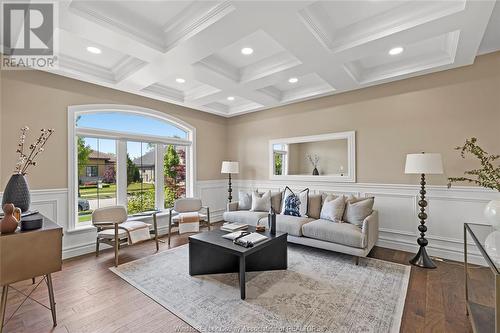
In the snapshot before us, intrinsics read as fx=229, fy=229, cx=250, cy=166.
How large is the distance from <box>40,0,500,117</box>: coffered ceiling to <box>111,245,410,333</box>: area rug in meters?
2.70

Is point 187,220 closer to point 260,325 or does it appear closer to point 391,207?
point 260,325

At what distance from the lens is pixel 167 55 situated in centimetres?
279

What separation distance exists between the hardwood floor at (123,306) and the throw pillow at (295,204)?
1675 mm

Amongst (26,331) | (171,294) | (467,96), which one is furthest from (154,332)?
(467,96)

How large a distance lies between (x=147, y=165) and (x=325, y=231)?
3.51 m

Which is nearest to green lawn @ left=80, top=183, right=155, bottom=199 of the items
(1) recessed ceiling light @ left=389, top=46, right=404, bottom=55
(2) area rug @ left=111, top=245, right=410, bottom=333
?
(2) area rug @ left=111, top=245, right=410, bottom=333

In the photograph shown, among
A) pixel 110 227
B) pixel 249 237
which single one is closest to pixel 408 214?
pixel 249 237

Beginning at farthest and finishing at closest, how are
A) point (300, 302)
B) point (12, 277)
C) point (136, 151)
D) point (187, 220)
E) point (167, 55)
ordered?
1. point (136, 151)
2. point (187, 220)
3. point (167, 55)
4. point (300, 302)
5. point (12, 277)

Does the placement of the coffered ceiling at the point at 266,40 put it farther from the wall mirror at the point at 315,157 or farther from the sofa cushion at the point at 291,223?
the sofa cushion at the point at 291,223

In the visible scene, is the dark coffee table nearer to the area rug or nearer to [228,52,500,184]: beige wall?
the area rug

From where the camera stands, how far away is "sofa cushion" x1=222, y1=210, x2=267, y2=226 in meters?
4.03

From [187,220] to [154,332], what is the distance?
2.24 meters

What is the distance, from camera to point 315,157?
15.1 ft

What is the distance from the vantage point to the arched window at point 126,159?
370cm
